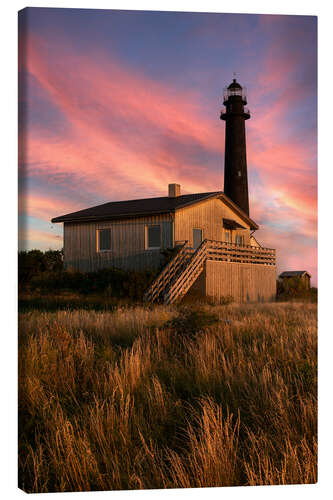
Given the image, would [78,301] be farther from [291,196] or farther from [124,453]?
[124,453]

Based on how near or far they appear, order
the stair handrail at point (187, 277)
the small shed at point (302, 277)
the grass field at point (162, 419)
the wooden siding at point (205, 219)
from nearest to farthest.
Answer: the grass field at point (162, 419) → the small shed at point (302, 277) → the stair handrail at point (187, 277) → the wooden siding at point (205, 219)

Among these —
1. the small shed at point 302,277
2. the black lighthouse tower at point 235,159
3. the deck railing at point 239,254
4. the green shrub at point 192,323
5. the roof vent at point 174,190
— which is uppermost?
the black lighthouse tower at point 235,159

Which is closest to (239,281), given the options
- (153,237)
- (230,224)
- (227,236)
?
(153,237)

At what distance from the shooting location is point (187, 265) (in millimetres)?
17703

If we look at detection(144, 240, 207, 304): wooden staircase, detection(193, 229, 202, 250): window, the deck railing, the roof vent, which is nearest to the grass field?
detection(144, 240, 207, 304): wooden staircase

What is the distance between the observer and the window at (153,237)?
20.6 metres

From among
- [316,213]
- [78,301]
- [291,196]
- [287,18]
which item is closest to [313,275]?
[316,213]

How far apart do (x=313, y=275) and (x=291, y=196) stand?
5.19ft

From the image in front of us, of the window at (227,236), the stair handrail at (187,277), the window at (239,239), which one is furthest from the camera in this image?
the window at (239,239)

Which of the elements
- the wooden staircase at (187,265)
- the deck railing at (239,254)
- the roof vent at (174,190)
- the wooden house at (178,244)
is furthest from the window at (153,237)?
the roof vent at (174,190)

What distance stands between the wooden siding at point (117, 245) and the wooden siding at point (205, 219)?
58 cm

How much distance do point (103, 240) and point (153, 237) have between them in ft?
8.36

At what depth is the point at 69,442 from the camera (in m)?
3.72

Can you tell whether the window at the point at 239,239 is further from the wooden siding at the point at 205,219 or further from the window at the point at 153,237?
the window at the point at 153,237
